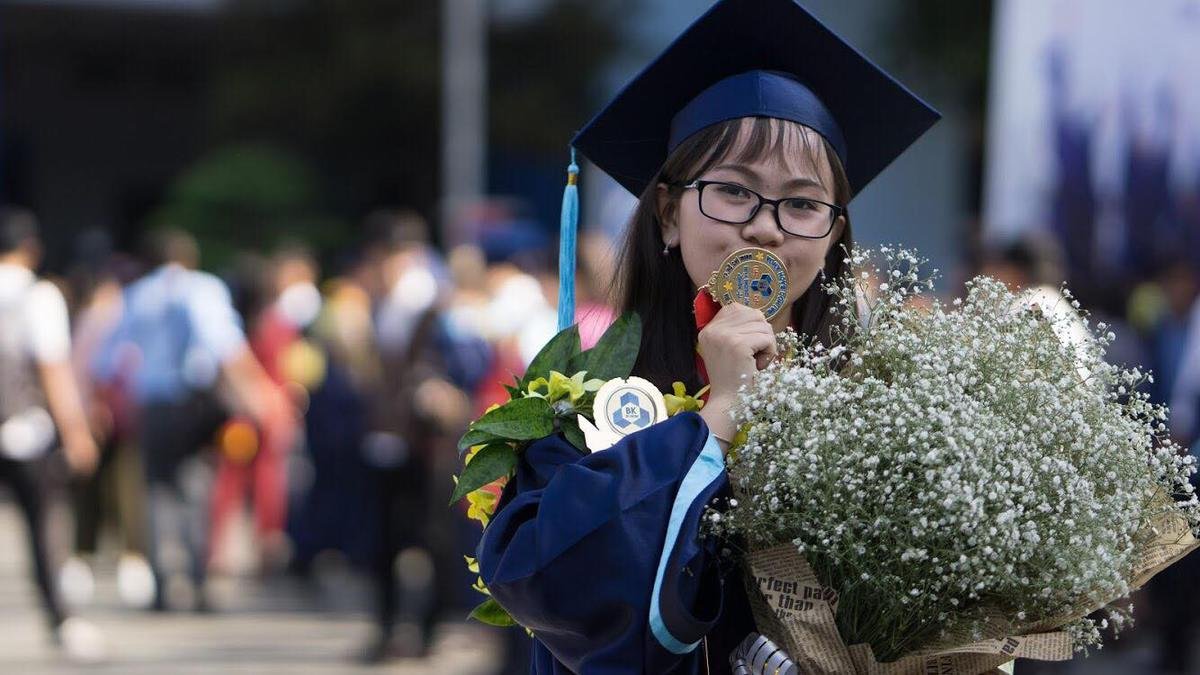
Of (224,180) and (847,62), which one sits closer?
(847,62)

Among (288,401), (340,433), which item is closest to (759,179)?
(340,433)

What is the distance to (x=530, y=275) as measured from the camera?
8.44 m

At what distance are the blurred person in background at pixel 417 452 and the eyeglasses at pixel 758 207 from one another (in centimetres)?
557

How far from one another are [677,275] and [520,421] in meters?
0.39

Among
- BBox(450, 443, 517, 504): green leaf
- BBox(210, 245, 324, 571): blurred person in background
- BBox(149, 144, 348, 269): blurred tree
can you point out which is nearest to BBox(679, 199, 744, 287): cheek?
BBox(450, 443, 517, 504): green leaf

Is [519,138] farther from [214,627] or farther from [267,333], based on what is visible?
[214,627]

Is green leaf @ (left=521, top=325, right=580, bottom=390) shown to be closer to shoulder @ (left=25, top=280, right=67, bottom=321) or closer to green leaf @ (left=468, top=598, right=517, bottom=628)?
green leaf @ (left=468, top=598, right=517, bottom=628)

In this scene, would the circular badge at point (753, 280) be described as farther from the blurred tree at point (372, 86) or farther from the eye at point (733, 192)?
the blurred tree at point (372, 86)

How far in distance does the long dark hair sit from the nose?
12 centimetres

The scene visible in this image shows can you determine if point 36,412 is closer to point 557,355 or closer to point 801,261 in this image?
point 557,355

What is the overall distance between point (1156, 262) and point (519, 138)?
9628 mm

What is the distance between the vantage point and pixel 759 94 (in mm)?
2408

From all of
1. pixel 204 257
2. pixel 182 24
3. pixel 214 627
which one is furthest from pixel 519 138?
pixel 214 627

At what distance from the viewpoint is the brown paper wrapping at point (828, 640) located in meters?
2.02
